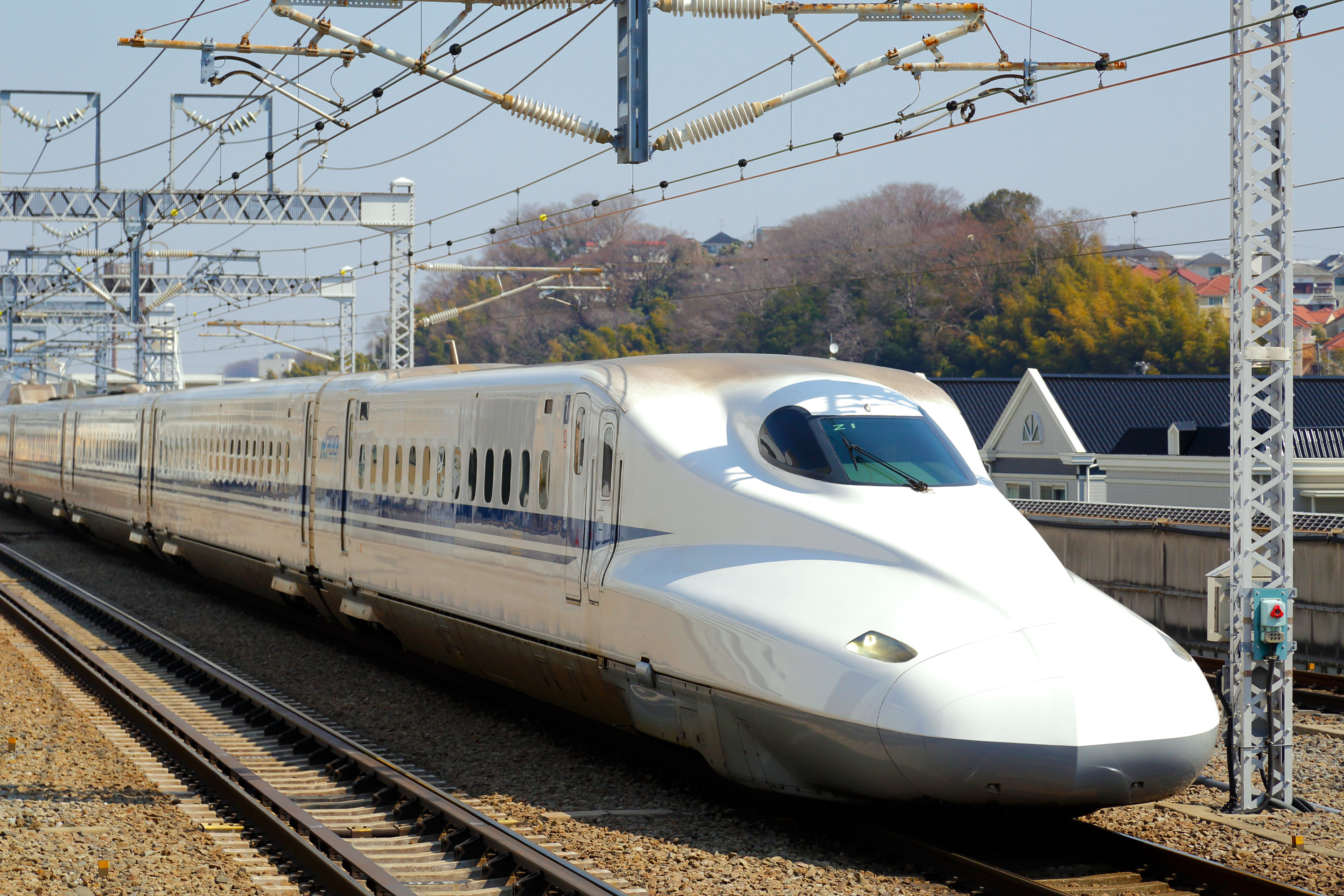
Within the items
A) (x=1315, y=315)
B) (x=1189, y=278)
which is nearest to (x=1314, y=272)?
(x=1315, y=315)

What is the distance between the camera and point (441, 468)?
506 inches

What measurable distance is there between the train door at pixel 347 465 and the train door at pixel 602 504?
5765 mm

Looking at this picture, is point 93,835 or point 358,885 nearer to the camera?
point 358,885

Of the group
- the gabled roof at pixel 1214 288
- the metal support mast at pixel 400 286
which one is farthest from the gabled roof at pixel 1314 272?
the metal support mast at pixel 400 286

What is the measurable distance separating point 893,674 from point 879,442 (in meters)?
2.23

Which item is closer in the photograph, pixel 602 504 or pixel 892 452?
pixel 892 452

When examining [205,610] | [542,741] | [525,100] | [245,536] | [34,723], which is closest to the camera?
[542,741]

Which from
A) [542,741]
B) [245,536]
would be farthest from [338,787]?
[245,536]

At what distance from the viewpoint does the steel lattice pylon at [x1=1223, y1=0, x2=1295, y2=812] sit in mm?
9414

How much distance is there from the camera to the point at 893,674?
746 centimetres

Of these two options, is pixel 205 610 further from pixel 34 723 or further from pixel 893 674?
pixel 893 674

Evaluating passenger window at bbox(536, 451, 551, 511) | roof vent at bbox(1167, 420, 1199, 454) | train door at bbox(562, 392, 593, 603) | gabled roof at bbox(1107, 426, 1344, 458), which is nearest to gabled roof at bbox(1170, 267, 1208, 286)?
gabled roof at bbox(1107, 426, 1344, 458)

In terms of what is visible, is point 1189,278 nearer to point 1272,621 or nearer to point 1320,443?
point 1320,443

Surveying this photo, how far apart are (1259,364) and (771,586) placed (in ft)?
12.2
